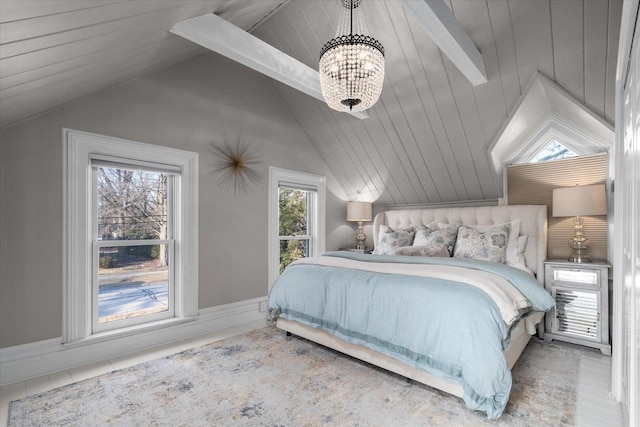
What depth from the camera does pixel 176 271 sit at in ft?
10.7

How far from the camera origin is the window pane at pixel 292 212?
4.30m

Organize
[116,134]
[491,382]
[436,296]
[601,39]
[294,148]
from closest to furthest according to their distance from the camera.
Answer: [491,382], [436,296], [601,39], [116,134], [294,148]

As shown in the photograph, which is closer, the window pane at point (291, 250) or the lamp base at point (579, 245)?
the lamp base at point (579, 245)

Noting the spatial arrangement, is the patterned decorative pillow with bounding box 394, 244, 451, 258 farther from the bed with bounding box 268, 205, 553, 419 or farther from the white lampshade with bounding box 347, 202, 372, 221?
the white lampshade with bounding box 347, 202, 372, 221

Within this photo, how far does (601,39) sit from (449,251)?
2035 millimetres

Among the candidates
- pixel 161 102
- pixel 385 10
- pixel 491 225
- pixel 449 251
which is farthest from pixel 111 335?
pixel 491 225

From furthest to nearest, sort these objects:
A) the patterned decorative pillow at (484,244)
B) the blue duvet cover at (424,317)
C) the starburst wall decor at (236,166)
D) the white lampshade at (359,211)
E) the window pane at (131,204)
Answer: the white lampshade at (359,211), the starburst wall decor at (236,166), the patterned decorative pillow at (484,244), the window pane at (131,204), the blue duvet cover at (424,317)

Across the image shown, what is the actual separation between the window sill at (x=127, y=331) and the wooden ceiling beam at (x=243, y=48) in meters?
2.43

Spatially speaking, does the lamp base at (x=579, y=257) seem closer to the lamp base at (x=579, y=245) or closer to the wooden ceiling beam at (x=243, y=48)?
the lamp base at (x=579, y=245)

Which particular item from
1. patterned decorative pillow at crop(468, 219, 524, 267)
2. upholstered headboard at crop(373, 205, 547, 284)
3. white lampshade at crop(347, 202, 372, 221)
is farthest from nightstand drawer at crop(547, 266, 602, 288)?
white lampshade at crop(347, 202, 372, 221)

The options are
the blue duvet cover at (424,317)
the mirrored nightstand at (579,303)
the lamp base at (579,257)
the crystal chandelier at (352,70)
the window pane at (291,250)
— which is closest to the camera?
the blue duvet cover at (424,317)

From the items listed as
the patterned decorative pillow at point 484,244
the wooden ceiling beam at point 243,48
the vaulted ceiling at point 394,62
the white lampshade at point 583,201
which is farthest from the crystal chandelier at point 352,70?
the white lampshade at point 583,201

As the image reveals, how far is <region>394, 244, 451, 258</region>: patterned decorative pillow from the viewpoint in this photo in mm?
3209

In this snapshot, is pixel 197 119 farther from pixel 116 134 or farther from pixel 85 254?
pixel 85 254
